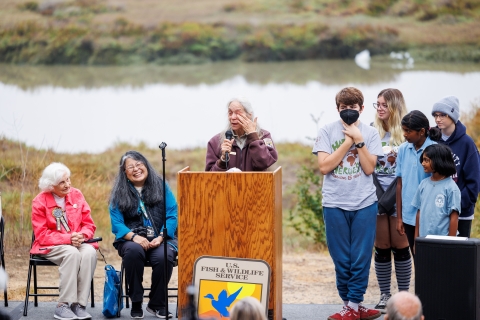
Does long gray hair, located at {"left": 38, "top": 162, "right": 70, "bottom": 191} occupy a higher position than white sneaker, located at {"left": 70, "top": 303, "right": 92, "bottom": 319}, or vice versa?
long gray hair, located at {"left": 38, "top": 162, "right": 70, "bottom": 191}

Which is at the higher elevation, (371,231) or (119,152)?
(119,152)

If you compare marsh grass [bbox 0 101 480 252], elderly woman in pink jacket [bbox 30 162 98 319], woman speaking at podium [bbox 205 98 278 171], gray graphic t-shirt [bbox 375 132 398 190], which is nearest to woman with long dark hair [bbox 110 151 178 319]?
elderly woman in pink jacket [bbox 30 162 98 319]

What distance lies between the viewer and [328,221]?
184 inches

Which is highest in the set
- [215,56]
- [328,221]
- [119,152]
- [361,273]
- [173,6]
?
[173,6]

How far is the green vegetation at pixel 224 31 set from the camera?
10.7m

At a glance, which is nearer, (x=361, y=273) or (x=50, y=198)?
(x=361, y=273)

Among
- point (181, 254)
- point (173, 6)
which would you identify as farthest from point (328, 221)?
point (173, 6)

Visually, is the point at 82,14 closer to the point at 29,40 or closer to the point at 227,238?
the point at 29,40

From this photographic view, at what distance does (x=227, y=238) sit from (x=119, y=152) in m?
6.31

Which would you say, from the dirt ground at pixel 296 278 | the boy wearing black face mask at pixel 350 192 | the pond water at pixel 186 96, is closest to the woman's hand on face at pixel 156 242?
the dirt ground at pixel 296 278

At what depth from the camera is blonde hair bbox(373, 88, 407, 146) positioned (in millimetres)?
5047

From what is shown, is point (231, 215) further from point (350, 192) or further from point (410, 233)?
point (410, 233)

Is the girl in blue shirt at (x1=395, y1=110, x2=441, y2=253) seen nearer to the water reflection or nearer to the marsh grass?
the marsh grass

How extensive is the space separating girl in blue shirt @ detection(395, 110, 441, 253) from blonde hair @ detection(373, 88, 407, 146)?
183 millimetres
